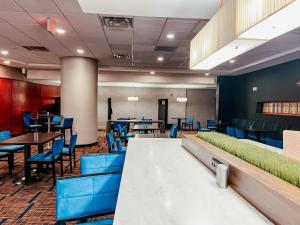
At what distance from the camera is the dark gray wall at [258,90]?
7422 mm

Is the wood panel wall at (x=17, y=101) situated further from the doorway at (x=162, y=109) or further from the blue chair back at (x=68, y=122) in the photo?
the doorway at (x=162, y=109)

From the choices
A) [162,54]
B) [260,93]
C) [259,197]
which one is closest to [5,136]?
[162,54]

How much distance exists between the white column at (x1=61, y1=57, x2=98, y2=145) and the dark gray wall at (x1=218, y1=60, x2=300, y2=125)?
661 cm

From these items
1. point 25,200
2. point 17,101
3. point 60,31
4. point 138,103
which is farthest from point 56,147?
point 138,103

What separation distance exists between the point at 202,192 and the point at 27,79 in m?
11.5

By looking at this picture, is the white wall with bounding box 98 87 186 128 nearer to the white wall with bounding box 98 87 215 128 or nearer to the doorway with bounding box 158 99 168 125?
the white wall with bounding box 98 87 215 128

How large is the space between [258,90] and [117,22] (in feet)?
23.9

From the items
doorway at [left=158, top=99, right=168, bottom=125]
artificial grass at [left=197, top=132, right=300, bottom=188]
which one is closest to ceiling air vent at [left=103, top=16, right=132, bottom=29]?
artificial grass at [left=197, top=132, right=300, bottom=188]

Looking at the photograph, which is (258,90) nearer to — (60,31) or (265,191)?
(60,31)

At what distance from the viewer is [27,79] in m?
10.9

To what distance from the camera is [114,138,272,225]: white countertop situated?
1125 mm

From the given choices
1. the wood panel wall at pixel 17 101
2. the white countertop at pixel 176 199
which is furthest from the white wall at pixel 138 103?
the white countertop at pixel 176 199

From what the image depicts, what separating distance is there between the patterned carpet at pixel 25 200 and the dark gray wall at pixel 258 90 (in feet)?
23.1

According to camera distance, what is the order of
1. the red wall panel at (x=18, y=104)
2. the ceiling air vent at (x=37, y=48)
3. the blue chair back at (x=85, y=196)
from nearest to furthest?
the blue chair back at (x=85, y=196) → the ceiling air vent at (x=37, y=48) → the red wall panel at (x=18, y=104)
